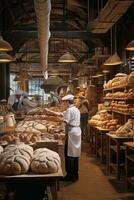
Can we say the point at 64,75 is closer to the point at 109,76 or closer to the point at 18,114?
the point at 109,76

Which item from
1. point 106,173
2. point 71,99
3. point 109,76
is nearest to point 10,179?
point 71,99

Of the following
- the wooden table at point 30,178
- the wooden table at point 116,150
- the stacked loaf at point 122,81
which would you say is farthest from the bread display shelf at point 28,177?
the stacked loaf at point 122,81

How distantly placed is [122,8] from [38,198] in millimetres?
3594

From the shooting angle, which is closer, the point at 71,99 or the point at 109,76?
the point at 71,99

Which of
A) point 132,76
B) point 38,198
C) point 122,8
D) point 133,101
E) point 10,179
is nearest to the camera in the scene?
point 10,179

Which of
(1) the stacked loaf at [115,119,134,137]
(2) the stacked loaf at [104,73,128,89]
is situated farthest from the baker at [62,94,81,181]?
(2) the stacked loaf at [104,73,128,89]

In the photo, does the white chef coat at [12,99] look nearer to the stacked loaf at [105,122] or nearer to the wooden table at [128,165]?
the stacked loaf at [105,122]

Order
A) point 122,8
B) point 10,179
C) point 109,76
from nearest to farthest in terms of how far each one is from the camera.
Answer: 1. point 10,179
2. point 122,8
3. point 109,76

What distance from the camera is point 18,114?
1194 centimetres

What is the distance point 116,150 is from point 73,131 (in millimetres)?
982

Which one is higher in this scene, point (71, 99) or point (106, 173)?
point (71, 99)

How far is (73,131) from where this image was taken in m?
8.43

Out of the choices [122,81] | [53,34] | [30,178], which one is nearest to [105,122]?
[122,81]

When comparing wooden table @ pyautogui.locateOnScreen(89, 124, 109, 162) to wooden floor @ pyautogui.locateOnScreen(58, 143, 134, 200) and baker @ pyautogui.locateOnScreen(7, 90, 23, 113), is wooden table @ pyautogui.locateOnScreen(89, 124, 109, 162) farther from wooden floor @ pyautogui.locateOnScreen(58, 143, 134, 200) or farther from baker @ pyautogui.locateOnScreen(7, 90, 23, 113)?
baker @ pyautogui.locateOnScreen(7, 90, 23, 113)
